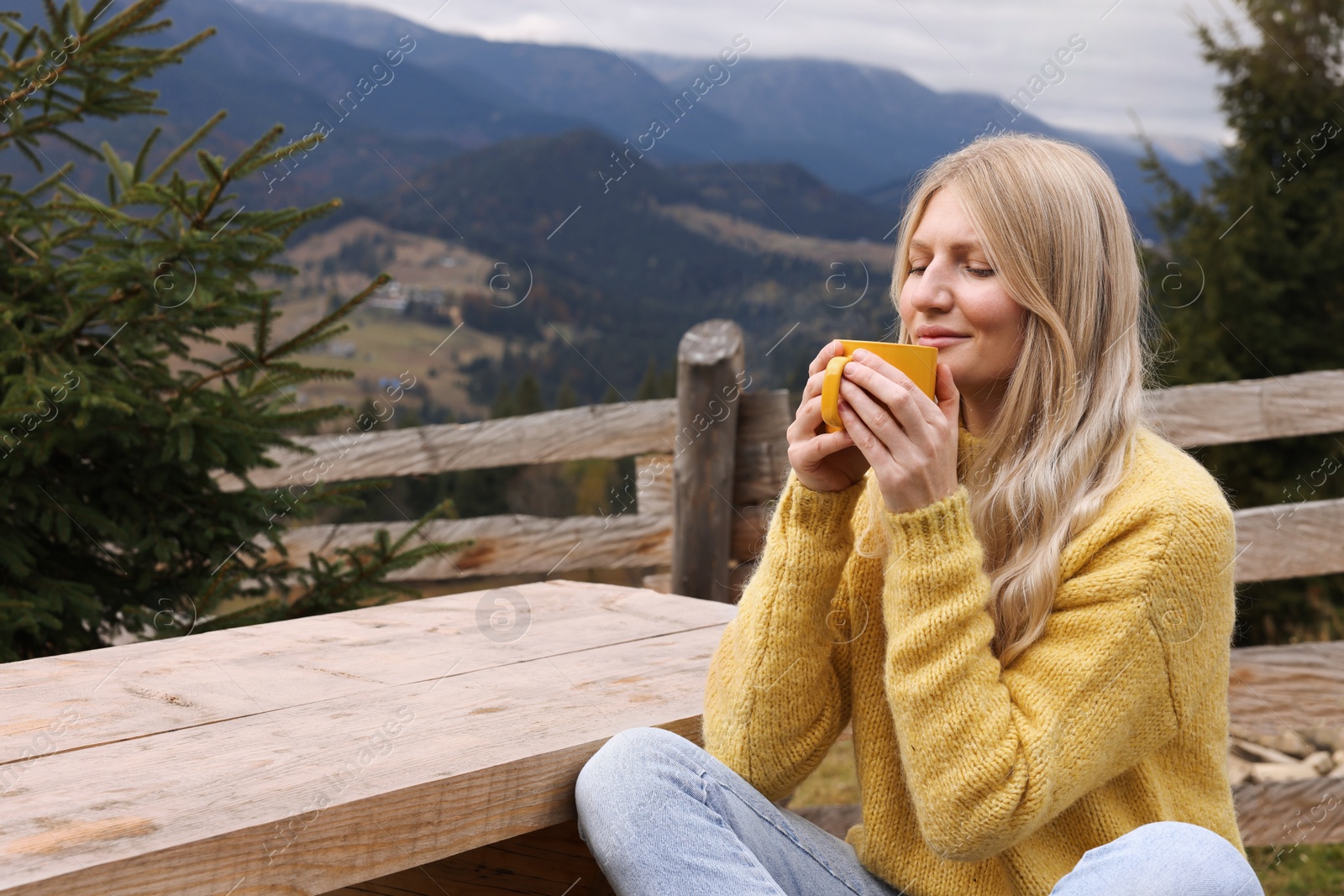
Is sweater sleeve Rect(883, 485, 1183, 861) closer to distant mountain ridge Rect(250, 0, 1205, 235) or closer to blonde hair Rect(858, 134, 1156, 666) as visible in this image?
blonde hair Rect(858, 134, 1156, 666)

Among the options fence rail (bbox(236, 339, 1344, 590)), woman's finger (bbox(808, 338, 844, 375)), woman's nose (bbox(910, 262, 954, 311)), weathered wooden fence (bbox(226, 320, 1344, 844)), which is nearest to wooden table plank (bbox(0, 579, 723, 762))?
woman's finger (bbox(808, 338, 844, 375))

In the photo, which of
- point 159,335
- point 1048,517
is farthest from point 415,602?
point 1048,517

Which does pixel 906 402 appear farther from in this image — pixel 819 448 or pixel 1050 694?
pixel 1050 694

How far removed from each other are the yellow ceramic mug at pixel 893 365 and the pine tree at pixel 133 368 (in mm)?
1274

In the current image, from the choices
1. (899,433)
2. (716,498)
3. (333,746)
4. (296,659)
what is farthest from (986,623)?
(716,498)

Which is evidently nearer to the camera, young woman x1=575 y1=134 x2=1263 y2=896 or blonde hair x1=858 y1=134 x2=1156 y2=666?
young woman x1=575 y1=134 x2=1263 y2=896

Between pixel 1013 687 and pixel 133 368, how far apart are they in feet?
6.74

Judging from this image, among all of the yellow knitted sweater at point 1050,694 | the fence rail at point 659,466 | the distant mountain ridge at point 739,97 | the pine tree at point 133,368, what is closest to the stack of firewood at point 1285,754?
the fence rail at point 659,466

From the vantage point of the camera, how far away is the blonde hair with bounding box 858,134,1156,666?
4.65ft

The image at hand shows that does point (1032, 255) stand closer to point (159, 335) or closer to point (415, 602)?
point (415, 602)

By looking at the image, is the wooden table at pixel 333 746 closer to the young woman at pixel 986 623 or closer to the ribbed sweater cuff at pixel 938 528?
the young woman at pixel 986 623

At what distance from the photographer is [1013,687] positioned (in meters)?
1.36

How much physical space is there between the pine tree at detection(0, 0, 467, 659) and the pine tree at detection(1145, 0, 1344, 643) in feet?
15.0

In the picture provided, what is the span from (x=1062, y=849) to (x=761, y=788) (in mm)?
422
